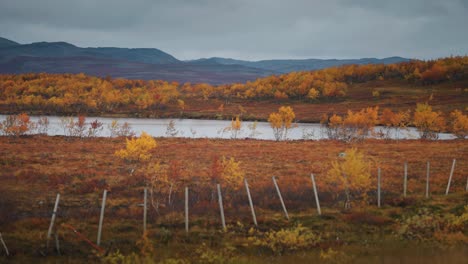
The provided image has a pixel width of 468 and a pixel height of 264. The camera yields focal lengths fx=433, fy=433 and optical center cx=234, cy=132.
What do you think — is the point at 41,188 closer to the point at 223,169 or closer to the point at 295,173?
the point at 223,169

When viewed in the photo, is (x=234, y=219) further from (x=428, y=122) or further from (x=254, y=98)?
(x=254, y=98)

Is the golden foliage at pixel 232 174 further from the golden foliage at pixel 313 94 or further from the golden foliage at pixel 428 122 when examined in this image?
the golden foliage at pixel 313 94

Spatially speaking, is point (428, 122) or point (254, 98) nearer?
point (428, 122)

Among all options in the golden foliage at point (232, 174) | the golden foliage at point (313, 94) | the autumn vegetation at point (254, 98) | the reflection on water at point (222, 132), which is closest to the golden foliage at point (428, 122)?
the reflection on water at point (222, 132)

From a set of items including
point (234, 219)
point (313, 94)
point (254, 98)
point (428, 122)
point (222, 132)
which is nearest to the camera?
point (234, 219)

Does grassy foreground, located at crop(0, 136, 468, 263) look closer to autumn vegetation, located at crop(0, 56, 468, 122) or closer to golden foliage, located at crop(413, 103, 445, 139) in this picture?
golden foliage, located at crop(413, 103, 445, 139)

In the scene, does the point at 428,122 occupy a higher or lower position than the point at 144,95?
higher

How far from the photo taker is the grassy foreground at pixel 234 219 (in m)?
13.6

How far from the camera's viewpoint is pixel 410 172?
32.8 meters

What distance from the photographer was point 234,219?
1858cm

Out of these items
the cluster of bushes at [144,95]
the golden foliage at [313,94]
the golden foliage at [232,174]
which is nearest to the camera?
the golden foliage at [232,174]

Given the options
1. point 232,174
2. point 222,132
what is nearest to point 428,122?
point 222,132

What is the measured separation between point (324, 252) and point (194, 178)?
18.5 m

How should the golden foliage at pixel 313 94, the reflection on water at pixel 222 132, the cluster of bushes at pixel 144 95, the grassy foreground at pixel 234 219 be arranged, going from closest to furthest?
the grassy foreground at pixel 234 219
the reflection on water at pixel 222 132
the cluster of bushes at pixel 144 95
the golden foliage at pixel 313 94
